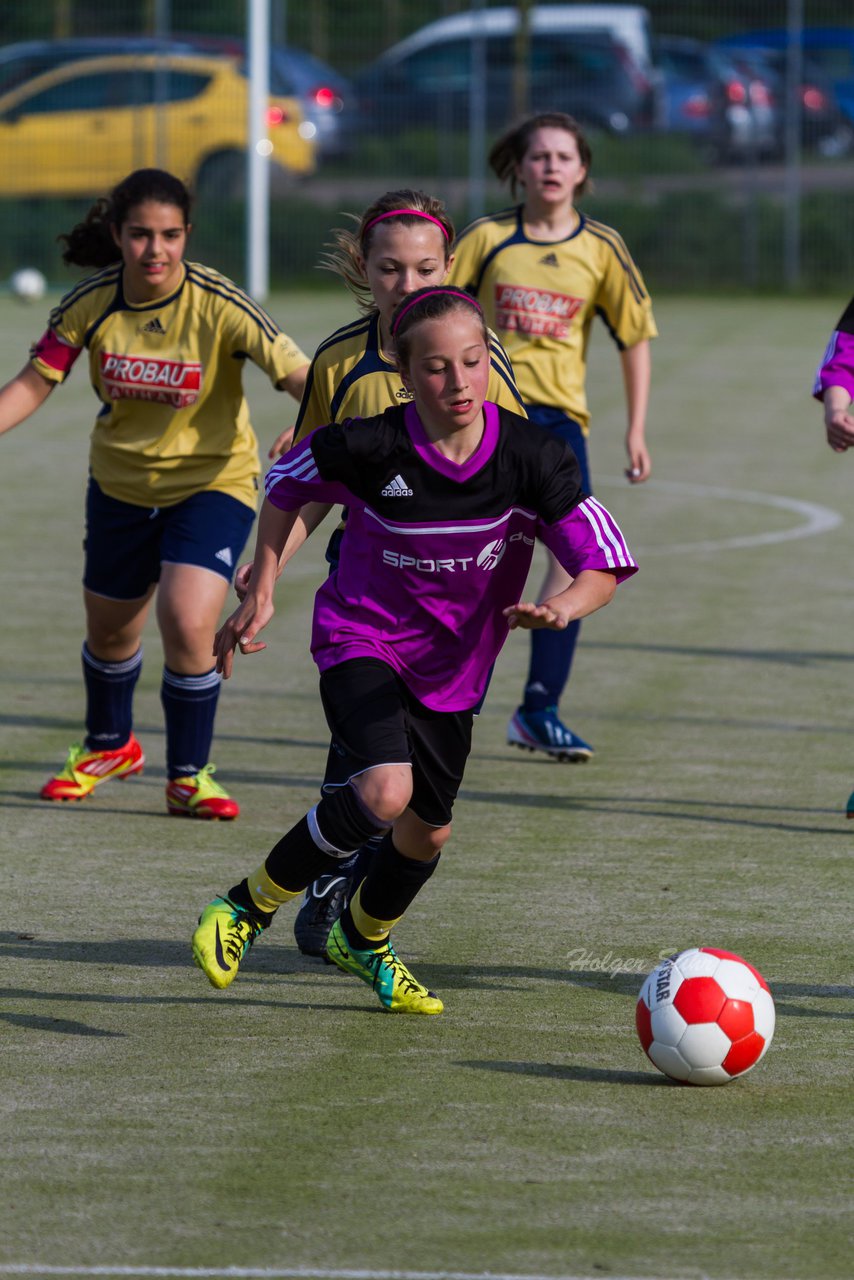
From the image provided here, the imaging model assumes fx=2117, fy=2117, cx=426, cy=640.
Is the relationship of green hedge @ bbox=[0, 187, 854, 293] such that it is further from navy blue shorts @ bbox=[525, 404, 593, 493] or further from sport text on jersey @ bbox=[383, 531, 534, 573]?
sport text on jersey @ bbox=[383, 531, 534, 573]

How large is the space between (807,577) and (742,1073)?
24.0 feet

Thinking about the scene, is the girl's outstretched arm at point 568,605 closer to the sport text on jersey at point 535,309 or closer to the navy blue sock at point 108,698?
the navy blue sock at point 108,698

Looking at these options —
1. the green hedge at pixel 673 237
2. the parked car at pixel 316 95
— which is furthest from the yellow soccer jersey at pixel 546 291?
the parked car at pixel 316 95

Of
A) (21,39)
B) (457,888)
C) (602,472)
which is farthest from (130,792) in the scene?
(21,39)

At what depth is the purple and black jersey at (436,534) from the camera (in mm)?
4754

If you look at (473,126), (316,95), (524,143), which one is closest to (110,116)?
(316,95)

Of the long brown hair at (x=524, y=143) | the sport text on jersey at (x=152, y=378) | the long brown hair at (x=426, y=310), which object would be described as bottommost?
the sport text on jersey at (x=152, y=378)

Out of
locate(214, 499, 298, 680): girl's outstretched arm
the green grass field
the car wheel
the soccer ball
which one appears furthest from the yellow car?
locate(214, 499, 298, 680): girl's outstretched arm

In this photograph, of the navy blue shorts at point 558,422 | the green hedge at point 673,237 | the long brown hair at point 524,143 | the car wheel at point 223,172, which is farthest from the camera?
the car wheel at point 223,172

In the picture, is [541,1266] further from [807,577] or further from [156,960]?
[807,577]

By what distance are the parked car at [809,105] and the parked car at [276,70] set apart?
5.81 metres

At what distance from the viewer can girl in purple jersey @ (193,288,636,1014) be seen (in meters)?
4.74

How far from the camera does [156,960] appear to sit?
5395mm

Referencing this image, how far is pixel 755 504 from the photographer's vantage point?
14008 millimetres
